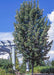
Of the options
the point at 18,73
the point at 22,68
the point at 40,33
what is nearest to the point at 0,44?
the point at 22,68

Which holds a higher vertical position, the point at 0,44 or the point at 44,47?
the point at 0,44

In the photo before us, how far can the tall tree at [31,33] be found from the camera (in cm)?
2081

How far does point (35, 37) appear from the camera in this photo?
68.1 ft

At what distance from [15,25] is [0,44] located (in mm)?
9101

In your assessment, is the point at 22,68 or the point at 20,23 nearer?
the point at 20,23

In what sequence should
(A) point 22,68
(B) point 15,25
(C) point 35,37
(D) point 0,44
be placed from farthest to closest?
(D) point 0,44
(A) point 22,68
(B) point 15,25
(C) point 35,37

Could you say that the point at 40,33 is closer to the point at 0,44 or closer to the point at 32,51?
the point at 32,51

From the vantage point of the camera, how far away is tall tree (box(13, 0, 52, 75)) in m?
20.8

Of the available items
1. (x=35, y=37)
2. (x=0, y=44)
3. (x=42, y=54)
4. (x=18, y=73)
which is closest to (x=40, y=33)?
(x=35, y=37)

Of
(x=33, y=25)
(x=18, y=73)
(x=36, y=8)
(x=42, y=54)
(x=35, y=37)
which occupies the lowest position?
(x=18, y=73)

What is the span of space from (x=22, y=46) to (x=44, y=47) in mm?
2387

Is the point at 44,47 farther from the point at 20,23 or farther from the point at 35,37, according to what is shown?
the point at 20,23

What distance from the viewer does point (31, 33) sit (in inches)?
825

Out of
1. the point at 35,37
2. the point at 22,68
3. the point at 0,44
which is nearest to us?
the point at 35,37
